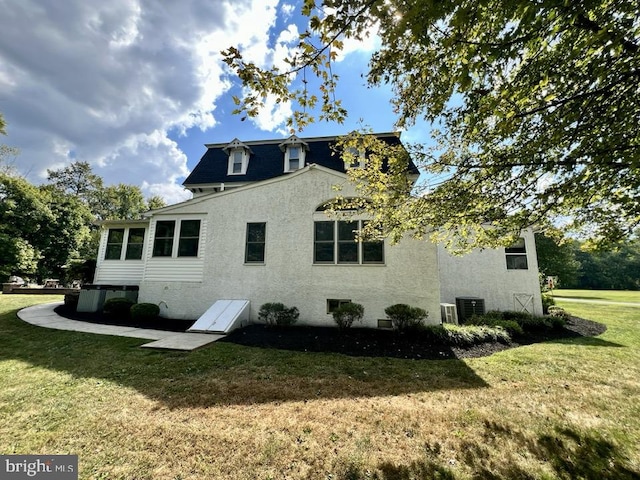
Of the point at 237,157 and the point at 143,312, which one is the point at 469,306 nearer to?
the point at 143,312

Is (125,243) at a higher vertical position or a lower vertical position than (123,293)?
higher

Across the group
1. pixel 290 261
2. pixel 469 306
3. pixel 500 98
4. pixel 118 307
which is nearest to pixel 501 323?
pixel 469 306

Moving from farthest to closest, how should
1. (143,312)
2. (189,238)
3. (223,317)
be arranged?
(189,238) < (143,312) < (223,317)

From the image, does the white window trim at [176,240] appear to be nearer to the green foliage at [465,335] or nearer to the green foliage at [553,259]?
the green foliage at [465,335]

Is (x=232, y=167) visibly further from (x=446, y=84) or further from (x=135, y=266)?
(x=446, y=84)

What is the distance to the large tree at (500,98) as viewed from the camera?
258 cm

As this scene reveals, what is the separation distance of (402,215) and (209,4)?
5702mm

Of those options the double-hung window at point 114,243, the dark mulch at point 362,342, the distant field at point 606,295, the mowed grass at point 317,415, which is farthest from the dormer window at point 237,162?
the distant field at point 606,295

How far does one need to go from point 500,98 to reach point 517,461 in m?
4.08

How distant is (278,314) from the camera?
941cm

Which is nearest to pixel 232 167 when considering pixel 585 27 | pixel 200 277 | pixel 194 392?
pixel 200 277

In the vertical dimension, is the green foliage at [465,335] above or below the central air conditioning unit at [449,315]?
below

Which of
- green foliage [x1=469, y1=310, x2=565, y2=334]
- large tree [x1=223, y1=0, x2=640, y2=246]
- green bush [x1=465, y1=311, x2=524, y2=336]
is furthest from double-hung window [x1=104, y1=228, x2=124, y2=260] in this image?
green foliage [x1=469, y1=310, x2=565, y2=334]

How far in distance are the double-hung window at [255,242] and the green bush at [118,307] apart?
5605 millimetres
